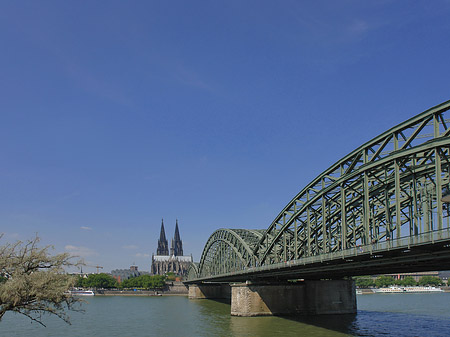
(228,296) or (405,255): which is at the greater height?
(405,255)

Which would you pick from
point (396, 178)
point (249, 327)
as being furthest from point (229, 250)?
point (396, 178)

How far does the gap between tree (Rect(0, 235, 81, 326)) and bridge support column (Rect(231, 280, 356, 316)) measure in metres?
46.2

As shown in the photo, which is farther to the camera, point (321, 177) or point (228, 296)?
point (228, 296)

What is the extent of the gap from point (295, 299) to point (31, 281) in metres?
52.2

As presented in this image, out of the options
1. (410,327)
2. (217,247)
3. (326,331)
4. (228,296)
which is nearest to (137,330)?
(326,331)

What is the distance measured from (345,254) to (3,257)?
2938 cm

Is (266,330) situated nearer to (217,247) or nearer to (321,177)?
(321,177)

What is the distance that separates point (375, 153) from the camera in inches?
1726

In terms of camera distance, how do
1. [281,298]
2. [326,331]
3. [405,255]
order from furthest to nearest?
[281,298], [326,331], [405,255]

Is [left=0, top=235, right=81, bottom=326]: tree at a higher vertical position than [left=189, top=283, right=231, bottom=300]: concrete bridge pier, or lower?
higher

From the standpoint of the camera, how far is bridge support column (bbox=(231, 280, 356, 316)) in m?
68.7

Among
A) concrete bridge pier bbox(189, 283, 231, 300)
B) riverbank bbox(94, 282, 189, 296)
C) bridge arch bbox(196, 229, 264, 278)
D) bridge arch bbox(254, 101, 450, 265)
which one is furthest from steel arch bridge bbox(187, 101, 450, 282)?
riverbank bbox(94, 282, 189, 296)

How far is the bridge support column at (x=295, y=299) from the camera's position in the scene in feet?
225

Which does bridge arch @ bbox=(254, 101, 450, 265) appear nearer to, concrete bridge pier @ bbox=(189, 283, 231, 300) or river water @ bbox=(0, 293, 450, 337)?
river water @ bbox=(0, 293, 450, 337)
